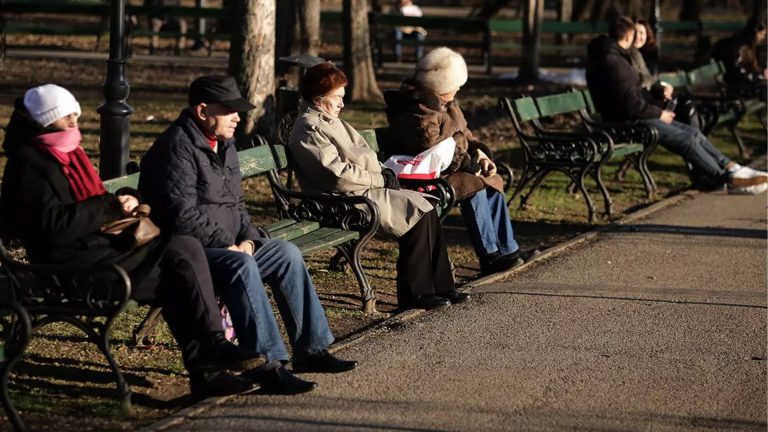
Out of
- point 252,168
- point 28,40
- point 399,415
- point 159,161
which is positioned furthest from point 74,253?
point 28,40

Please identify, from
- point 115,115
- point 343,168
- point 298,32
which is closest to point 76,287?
point 343,168

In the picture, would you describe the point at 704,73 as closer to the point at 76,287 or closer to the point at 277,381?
the point at 277,381

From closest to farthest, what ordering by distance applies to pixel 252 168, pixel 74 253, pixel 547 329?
pixel 74 253 → pixel 547 329 → pixel 252 168

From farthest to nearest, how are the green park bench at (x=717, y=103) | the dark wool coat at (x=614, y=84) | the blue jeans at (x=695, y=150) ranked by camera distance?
the green park bench at (x=717, y=103), the blue jeans at (x=695, y=150), the dark wool coat at (x=614, y=84)

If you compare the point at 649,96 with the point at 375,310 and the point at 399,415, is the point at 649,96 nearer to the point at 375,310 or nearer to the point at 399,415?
the point at 375,310

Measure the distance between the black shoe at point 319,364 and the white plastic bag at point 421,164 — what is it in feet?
7.73

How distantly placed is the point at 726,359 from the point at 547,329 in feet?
3.10

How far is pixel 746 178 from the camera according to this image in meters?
12.3

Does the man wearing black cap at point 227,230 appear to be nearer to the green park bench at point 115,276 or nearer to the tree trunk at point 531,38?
the green park bench at point 115,276

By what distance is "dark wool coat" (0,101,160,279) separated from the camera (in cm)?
555

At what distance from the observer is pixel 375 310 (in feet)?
25.3

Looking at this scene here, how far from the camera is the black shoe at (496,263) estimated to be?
8.80m

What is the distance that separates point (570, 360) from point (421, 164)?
7.00ft

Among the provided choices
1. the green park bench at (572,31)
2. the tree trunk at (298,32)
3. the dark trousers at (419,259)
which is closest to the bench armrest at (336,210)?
the dark trousers at (419,259)
